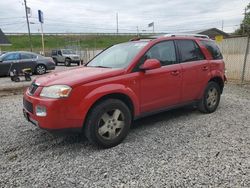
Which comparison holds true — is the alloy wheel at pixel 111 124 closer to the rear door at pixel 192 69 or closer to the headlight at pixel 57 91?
the headlight at pixel 57 91

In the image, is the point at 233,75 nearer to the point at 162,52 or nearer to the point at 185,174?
the point at 162,52

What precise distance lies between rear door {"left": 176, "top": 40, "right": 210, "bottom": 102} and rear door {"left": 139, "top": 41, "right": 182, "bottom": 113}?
19cm

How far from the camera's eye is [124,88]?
4.05m

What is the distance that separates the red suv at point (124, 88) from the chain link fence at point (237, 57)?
4.82 metres

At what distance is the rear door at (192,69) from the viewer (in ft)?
16.6

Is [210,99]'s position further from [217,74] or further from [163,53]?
A: [163,53]

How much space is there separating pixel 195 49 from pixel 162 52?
3.42 feet

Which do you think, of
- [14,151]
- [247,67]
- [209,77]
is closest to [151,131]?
[209,77]

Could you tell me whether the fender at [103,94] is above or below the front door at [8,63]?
above

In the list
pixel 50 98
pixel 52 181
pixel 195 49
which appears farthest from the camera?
pixel 195 49

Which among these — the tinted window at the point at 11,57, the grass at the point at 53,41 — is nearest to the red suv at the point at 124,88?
the tinted window at the point at 11,57

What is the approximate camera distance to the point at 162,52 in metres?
Result: 4.76

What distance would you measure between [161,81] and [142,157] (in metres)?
1.54

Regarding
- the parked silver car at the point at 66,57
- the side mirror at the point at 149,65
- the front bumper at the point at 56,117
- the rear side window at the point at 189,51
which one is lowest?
the parked silver car at the point at 66,57
